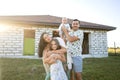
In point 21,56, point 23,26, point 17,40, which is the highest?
point 23,26

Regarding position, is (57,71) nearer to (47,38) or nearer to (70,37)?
(47,38)

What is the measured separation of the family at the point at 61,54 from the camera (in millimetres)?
4762

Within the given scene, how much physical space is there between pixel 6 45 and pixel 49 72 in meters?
12.1

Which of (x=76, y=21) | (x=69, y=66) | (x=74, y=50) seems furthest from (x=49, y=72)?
(x=76, y=21)

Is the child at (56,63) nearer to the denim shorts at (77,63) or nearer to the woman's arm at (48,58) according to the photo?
the woman's arm at (48,58)

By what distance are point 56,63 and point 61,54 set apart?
0.70 feet

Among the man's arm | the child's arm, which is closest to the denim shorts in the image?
the man's arm

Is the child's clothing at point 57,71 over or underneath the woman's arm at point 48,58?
underneath

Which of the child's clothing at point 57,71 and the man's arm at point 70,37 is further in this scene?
the man's arm at point 70,37

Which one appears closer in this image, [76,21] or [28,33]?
[76,21]

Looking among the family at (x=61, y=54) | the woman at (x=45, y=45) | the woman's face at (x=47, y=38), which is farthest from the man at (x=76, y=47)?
the woman's face at (x=47, y=38)

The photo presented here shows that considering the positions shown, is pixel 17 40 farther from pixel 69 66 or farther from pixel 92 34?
pixel 69 66

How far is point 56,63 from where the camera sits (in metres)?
4.77

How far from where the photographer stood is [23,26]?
1683cm
